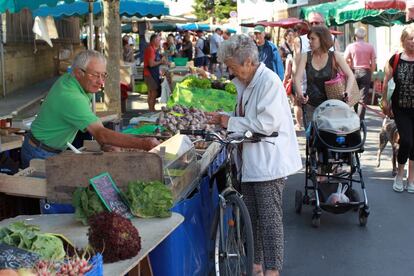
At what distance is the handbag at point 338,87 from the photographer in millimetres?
7285

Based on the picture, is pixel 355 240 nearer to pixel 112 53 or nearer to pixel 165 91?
pixel 112 53

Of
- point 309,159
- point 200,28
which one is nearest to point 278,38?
point 200,28

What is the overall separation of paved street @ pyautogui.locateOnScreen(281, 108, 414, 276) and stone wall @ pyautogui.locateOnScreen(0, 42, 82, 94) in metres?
11.6

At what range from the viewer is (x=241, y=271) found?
15.7 feet

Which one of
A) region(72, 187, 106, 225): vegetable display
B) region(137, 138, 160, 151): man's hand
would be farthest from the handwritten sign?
region(137, 138, 160, 151): man's hand

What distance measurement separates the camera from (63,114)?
4902 mm

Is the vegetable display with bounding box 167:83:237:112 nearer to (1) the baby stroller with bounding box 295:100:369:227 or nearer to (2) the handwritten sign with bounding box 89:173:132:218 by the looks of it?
(1) the baby stroller with bounding box 295:100:369:227

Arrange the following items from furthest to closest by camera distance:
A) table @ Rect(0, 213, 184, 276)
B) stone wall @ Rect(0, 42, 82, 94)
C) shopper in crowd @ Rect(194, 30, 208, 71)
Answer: shopper in crowd @ Rect(194, 30, 208, 71) → stone wall @ Rect(0, 42, 82, 94) → table @ Rect(0, 213, 184, 276)

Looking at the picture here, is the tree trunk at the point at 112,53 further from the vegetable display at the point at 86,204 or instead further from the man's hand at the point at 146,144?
the vegetable display at the point at 86,204

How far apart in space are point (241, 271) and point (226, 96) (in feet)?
18.0

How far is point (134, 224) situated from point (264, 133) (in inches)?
44.5

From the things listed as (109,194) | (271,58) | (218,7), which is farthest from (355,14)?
(218,7)

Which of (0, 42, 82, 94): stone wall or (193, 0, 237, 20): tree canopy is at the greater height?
(193, 0, 237, 20): tree canopy

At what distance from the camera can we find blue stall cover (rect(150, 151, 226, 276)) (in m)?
4.41
